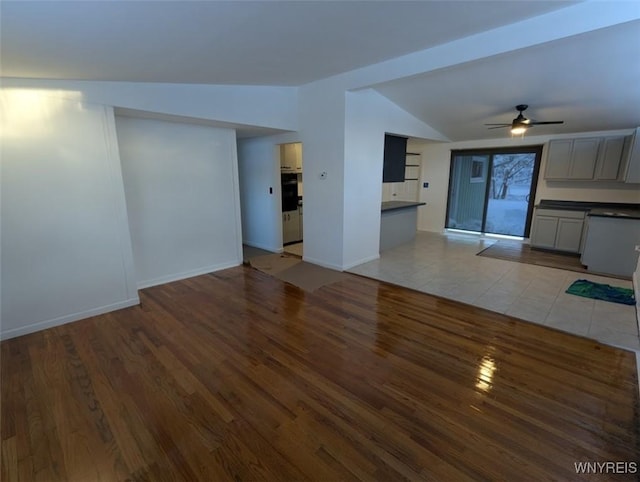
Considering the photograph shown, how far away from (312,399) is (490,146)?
6521mm

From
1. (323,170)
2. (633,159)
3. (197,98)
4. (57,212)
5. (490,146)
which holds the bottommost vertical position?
(57,212)

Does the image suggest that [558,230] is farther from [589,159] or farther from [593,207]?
[589,159]

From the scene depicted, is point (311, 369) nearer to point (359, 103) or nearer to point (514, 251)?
point (359, 103)

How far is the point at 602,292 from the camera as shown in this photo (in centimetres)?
370

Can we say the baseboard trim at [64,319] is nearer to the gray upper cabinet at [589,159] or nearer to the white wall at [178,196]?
the white wall at [178,196]

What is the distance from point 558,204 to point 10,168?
797 centimetres

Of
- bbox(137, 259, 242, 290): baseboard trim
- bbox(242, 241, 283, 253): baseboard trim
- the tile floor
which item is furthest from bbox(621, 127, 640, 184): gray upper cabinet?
bbox(137, 259, 242, 290): baseboard trim

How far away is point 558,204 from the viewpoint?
19.0ft

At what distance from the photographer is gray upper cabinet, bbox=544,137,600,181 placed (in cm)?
527

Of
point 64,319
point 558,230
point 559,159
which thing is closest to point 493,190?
point 559,159

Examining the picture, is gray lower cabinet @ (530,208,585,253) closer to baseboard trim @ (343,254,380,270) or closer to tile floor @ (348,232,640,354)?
tile floor @ (348,232,640,354)

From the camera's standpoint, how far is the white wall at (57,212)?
105 inches

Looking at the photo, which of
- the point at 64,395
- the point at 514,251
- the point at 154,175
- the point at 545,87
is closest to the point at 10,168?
the point at 154,175

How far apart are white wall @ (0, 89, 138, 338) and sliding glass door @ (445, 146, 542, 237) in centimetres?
691
